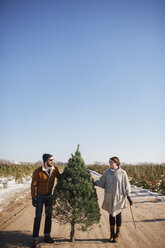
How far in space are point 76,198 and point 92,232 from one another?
1.83 meters

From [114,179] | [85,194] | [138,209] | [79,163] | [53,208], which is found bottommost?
[138,209]

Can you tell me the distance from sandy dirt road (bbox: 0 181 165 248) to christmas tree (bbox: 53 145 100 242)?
40cm

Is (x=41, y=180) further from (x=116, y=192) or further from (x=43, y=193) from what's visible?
(x=116, y=192)

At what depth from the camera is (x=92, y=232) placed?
4.77 m

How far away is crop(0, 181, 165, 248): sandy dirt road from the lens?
4.05 meters

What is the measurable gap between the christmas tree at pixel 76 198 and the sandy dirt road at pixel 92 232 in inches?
15.9

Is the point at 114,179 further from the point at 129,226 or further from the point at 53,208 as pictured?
the point at 129,226

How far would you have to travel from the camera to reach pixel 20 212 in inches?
255

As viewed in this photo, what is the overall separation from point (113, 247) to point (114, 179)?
1.42 m

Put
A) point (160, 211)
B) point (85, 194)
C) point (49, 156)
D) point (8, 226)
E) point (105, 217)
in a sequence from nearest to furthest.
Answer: point (85, 194)
point (49, 156)
point (8, 226)
point (105, 217)
point (160, 211)

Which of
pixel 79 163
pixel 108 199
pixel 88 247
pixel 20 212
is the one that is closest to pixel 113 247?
pixel 88 247

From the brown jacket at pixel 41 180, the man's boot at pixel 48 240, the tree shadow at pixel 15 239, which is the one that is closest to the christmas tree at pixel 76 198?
the brown jacket at pixel 41 180

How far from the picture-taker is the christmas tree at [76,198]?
365 centimetres

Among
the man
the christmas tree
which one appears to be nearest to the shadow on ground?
the man
